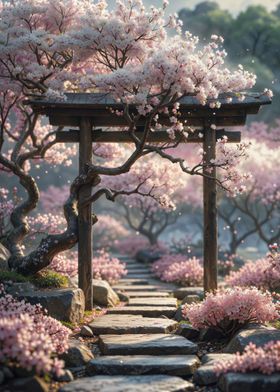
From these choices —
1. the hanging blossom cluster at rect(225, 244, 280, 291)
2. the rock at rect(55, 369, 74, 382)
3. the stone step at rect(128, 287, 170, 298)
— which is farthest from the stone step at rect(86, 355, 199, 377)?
the hanging blossom cluster at rect(225, 244, 280, 291)

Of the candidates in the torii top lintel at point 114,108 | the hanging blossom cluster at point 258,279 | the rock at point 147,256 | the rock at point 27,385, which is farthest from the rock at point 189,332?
the rock at point 147,256

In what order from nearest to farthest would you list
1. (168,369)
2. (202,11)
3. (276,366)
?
1. (276,366)
2. (168,369)
3. (202,11)

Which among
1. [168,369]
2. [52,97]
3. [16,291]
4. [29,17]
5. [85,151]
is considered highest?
[29,17]

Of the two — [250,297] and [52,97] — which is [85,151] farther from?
[250,297]

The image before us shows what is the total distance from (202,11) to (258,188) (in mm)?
25801

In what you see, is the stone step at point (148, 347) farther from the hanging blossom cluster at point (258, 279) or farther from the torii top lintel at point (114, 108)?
the hanging blossom cluster at point (258, 279)

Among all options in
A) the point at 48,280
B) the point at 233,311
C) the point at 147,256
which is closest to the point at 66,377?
the point at 233,311

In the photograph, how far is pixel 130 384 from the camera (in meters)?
6.25

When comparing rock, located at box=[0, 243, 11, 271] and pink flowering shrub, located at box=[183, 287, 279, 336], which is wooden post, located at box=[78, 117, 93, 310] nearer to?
rock, located at box=[0, 243, 11, 271]

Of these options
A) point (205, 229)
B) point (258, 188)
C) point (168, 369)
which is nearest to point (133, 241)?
point (258, 188)

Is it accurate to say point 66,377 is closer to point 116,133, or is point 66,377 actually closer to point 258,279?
point 116,133

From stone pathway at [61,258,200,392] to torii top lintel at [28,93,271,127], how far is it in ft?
12.5

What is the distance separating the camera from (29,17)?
11.0 meters

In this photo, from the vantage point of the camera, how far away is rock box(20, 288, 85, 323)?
9.51m
